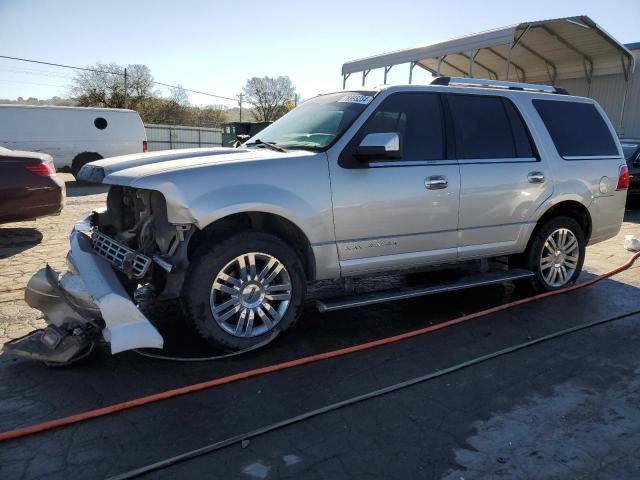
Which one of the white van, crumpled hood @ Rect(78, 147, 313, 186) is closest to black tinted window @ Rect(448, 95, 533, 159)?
crumpled hood @ Rect(78, 147, 313, 186)

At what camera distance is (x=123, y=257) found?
3613 millimetres

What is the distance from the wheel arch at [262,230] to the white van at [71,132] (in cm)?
1341

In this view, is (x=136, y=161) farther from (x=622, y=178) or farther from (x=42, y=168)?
(x=622, y=178)

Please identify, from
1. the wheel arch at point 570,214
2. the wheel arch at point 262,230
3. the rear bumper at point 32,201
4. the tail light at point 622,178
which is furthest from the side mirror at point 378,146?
the rear bumper at point 32,201

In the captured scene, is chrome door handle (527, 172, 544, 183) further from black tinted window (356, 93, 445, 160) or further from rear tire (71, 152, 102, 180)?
rear tire (71, 152, 102, 180)

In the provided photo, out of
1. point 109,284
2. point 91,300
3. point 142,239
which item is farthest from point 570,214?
point 91,300

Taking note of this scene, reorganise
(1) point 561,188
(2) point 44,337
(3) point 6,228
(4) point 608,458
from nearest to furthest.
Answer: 1. (4) point 608,458
2. (2) point 44,337
3. (1) point 561,188
4. (3) point 6,228

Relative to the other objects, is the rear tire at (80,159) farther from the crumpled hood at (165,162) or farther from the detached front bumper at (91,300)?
the detached front bumper at (91,300)

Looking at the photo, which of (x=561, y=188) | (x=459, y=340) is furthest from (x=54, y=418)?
(x=561, y=188)

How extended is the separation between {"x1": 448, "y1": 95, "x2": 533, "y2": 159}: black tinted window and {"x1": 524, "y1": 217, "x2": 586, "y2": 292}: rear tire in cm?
86

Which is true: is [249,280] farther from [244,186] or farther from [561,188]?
[561,188]

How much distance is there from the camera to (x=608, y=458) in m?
2.68

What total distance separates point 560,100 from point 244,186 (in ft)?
12.2

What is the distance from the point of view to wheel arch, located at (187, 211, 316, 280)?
149 inches
